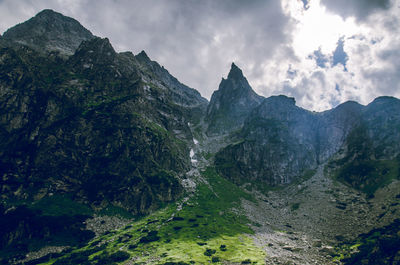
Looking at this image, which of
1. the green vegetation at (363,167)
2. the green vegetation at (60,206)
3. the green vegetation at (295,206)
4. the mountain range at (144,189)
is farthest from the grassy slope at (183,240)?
the green vegetation at (363,167)

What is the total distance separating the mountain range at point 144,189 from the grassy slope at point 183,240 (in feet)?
2.29

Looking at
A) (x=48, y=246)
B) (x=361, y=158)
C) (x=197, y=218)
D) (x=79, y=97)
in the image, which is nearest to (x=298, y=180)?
(x=361, y=158)

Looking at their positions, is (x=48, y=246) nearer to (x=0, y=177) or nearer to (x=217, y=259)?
(x=0, y=177)

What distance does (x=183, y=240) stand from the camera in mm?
78750

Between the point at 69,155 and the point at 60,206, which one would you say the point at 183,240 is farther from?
the point at 69,155

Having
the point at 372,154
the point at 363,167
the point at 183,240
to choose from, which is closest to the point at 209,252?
the point at 183,240

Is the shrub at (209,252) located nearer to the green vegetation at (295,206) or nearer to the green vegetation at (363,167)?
the green vegetation at (295,206)

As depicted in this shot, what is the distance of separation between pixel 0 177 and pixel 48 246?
161 ft

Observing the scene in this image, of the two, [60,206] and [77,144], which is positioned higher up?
[77,144]

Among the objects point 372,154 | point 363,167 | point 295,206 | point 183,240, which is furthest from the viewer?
point 372,154

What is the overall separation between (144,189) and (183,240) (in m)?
48.7

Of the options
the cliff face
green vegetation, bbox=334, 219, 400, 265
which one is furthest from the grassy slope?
green vegetation, bbox=334, 219, 400, 265

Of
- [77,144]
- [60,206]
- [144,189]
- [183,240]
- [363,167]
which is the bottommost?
[183,240]

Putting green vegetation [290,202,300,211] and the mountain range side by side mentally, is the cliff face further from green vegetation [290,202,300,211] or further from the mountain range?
green vegetation [290,202,300,211]
